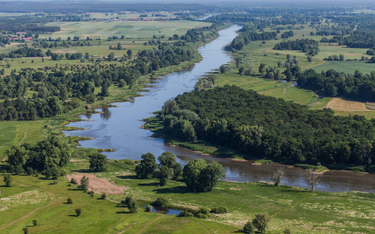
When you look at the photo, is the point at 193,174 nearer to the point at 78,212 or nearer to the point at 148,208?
→ the point at 148,208

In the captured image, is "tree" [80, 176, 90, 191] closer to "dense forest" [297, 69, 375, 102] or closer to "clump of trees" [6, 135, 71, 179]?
"clump of trees" [6, 135, 71, 179]

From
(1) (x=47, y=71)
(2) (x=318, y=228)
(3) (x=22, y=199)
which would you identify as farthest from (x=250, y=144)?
(1) (x=47, y=71)

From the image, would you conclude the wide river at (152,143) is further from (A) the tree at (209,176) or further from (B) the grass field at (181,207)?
(A) the tree at (209,176)

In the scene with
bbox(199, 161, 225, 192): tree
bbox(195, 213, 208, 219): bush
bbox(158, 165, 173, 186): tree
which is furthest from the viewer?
bbox(158, 165, 173, 186): tree

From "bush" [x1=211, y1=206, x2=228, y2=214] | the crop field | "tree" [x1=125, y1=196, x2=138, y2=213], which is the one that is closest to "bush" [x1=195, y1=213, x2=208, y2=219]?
"bush" [x1=211, y1=206, x2=228, y2=214]

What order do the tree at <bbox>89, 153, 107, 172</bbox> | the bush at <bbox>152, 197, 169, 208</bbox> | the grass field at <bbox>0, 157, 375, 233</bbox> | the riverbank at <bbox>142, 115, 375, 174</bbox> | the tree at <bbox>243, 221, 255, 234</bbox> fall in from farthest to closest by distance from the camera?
the tree at <bbox>89, 153, 107, 172</bbox> < the riverbank at <bbox>142, 115, 375, 174</bbox> < the bush at <bbox>152, 197, 169, 208</bbox> < the grass field at <bbox>0, 157, 375, 233</bbox> < the tree at <bbox>243, 221, 255, 234</bbox>

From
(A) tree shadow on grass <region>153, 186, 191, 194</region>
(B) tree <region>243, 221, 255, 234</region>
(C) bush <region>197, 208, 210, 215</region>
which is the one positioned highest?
(B) tree <region>243, 221, 255, 234</region>
